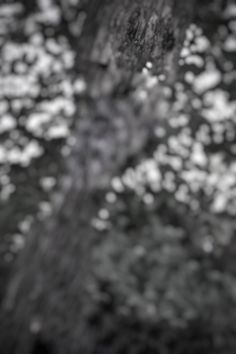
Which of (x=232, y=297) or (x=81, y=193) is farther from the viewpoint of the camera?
(x=232, y=297)

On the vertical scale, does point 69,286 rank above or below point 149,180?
below

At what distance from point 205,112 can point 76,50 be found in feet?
4.26

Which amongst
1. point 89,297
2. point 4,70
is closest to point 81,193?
point 4,70

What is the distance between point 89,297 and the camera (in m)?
5.05

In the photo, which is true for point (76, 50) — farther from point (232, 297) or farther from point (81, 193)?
point (232, 297)

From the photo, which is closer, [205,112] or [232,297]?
[205,112]

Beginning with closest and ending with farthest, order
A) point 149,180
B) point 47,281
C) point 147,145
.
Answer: point 47,281 < point 147,145 < point 149,180

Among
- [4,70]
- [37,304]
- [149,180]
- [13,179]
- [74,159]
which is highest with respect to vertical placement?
[4,70]

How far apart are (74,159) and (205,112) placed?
49.4 inches

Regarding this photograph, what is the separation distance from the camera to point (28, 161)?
4.05m

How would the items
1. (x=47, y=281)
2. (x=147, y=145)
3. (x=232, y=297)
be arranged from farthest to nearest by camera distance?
(x=232, y=297)
(x=147, y=145)
(x=47, y=281)

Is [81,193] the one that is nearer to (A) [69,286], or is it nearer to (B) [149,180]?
(A) [69,286]

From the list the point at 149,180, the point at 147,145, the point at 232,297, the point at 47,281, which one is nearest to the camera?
the point at 47,281

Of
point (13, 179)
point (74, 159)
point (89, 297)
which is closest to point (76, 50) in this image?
point (74, 159)
